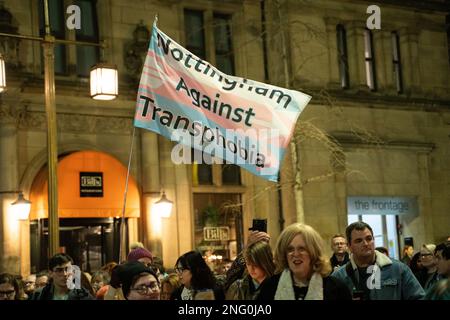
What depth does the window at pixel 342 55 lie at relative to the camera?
91.2 ft

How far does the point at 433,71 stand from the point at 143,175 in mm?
12004

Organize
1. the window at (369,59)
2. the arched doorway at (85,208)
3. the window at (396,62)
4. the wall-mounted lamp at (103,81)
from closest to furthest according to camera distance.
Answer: the wall-mounted lamp at (103,81)
the arched doorway at (85,208)
the window at (369,59)
the window at (396,62)

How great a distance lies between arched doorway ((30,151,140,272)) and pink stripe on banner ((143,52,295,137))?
10599mm

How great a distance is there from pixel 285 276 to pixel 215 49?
19738 mm

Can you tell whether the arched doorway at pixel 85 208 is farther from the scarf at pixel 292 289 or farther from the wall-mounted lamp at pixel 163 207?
the scarf at pixel 292 289

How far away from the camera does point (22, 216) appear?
20.3 m

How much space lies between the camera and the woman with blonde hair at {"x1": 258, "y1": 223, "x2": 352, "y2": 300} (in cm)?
607

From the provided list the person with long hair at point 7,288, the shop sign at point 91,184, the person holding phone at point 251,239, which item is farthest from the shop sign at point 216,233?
the person holding phone at point 251,239

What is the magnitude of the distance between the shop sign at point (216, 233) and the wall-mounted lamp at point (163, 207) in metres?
1.93

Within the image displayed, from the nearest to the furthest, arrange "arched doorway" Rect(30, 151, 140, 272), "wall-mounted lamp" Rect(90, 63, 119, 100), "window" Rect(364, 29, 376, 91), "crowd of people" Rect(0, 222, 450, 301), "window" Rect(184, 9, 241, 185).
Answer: "crowd of people" Rect(0, 222, 450, 301), "wall-mounted lamp" Rect(90, 63, 119, 100), "arched doorway" Rect(30, 151, 140, 272), "window" Rect(184, 9, 241, 185), "window" Rect(364, 29, 376, 91)

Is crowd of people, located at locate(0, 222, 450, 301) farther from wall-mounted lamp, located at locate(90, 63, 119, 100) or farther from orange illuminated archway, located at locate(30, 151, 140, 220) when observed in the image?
orange illuminated archway, located at locate(30, 151, 140, 220)

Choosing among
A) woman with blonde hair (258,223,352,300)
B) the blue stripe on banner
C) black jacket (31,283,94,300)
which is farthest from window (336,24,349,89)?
woman with blonde hair (258,223,352,300)
